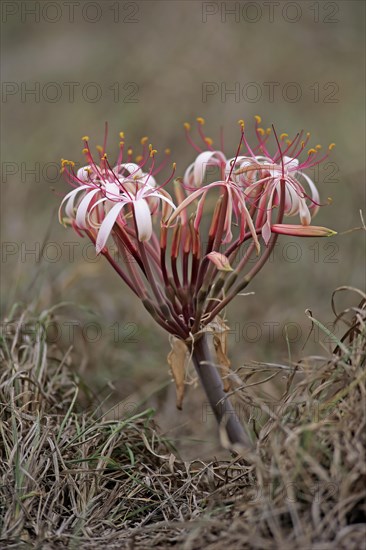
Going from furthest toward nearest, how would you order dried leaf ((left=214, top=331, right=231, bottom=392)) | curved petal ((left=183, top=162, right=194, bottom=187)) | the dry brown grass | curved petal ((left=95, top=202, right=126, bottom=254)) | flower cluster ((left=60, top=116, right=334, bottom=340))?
curved petal ((left=183, top=162, right=194, bottom=187)) → dried leaf ((left=214, top=331, right=231, bottom=392)) → flower cluster ((left=60, top=116, right=334, bottom=340)) → curved petal ((left=95, top=202, right=126, bottom=254)) → the dry brown grass

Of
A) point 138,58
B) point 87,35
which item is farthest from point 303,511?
point 87,35

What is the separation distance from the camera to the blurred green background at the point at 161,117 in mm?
3832

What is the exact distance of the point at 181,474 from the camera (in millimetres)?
2385

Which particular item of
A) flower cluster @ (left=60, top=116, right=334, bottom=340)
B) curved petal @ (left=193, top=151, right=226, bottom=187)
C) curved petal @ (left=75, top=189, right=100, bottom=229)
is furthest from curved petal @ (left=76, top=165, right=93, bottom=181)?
curved petal @ (left=193, top=151, right=226, bottom=187)

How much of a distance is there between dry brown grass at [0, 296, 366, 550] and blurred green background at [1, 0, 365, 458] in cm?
69


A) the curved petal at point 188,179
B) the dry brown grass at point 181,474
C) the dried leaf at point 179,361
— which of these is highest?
the curved petal at point 188,179

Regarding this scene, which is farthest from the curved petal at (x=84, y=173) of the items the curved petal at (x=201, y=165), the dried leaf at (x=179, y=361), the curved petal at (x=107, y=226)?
the dried leaf at (x=179, y=361)

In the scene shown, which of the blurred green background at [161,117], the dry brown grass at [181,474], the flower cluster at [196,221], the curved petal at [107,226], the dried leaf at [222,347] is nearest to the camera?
the dry brown grass at [181,474]

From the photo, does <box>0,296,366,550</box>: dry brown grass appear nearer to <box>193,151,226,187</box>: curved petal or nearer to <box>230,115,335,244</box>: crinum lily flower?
<box>230,115,335,244</box>: crinum lily flower

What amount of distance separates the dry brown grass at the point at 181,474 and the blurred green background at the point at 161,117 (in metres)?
0.69

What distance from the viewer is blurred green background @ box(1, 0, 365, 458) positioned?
12.6 feet

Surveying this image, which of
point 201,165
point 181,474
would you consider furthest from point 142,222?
point 181,474

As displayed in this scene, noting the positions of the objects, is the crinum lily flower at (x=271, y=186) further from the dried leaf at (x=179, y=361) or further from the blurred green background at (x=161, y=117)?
the blurred green background at (x=161, y=117)

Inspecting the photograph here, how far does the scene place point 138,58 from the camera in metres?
6.77
